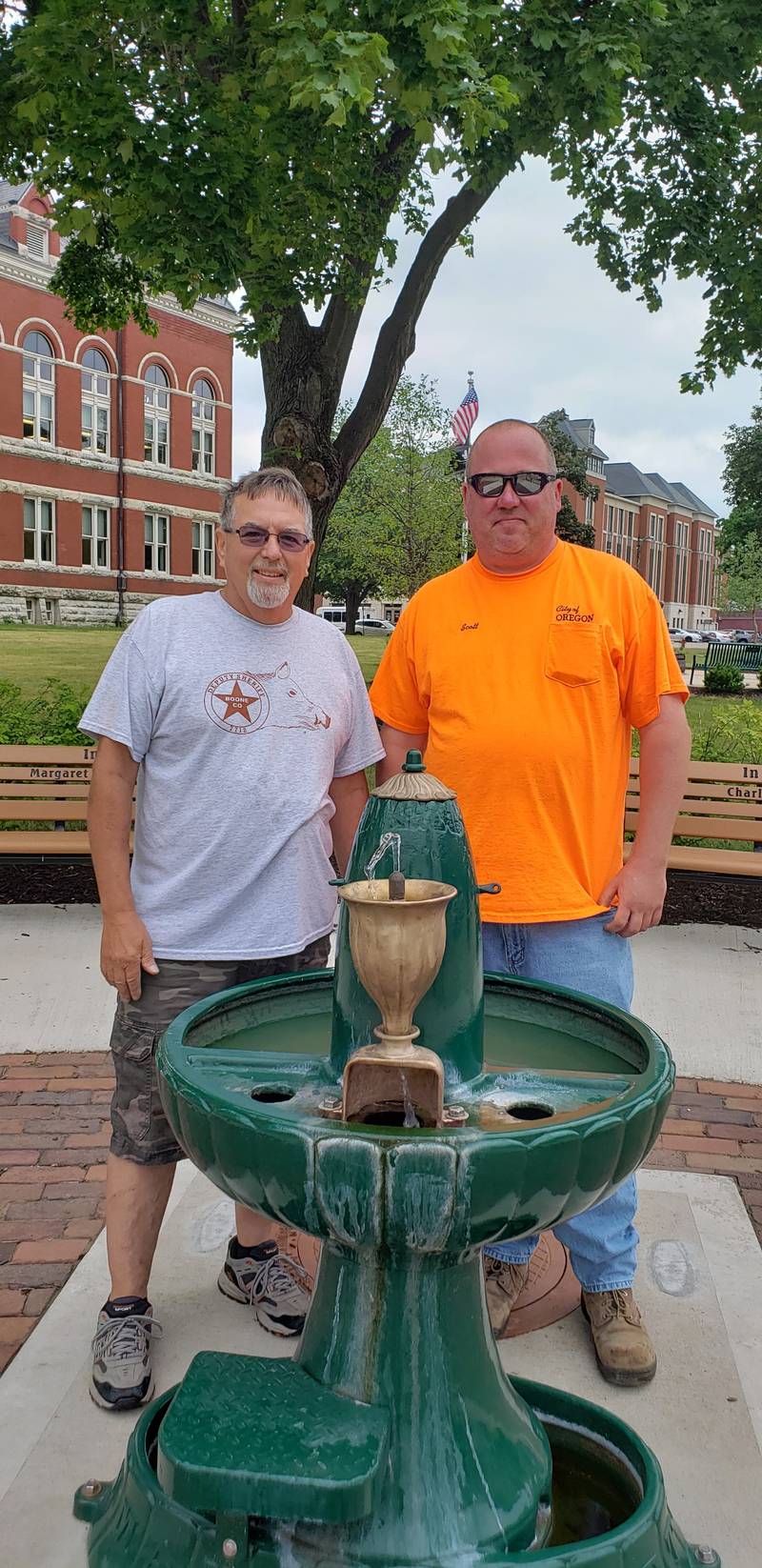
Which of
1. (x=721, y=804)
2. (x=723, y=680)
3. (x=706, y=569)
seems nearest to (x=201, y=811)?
Answer: (x=721, y=804)

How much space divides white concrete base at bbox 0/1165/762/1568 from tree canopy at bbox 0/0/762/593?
519 cm

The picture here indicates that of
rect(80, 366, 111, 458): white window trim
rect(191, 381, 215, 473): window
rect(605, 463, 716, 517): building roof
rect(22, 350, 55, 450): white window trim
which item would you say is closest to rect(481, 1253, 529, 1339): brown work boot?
rect(22, 350, 55, 450): white window trim

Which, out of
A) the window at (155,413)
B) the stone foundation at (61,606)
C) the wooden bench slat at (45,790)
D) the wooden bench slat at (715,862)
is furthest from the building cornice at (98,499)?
the wooden bench slat at (715,862)

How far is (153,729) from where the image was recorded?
2592 millimetres

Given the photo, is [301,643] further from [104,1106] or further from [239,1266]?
[104,1106]

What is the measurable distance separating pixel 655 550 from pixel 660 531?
1.72m

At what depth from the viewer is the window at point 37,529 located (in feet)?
132

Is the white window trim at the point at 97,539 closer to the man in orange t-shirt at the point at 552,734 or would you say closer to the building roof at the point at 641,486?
the man in orange t-shirt at the point at 552,734

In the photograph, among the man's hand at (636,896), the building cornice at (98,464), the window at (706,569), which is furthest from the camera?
the window at (706,569)

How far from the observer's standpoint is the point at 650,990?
5566 millimetres

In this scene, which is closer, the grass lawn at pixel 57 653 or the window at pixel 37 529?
the grass lawn at pixel 57 653

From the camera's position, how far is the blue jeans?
2.71 metres

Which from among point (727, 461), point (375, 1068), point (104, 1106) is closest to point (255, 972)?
point (375, 1068)

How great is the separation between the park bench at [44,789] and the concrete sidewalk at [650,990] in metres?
0.43
